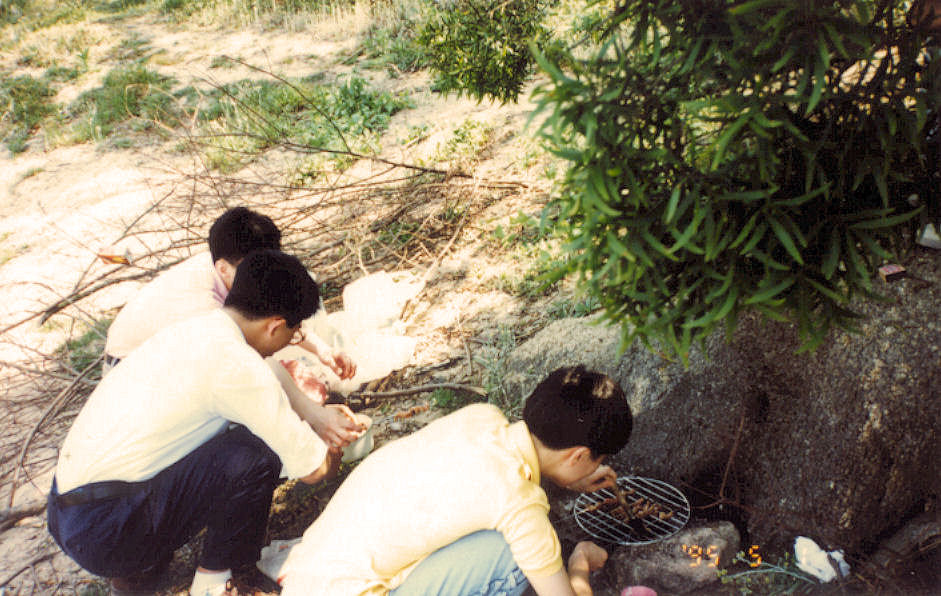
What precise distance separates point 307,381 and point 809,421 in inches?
79.1

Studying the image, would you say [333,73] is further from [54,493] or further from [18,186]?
[54,493]

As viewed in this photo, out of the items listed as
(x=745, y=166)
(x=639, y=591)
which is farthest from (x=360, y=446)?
(x=745, y=166)

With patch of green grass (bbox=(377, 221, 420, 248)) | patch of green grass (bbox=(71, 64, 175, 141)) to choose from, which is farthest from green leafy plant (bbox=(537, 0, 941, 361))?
patch of green grass (bbox=(71, 64, 175, 141))

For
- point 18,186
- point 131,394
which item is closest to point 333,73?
point 18,186

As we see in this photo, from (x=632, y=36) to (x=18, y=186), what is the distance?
7.53m

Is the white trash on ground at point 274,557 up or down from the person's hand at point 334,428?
down

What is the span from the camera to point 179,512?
236 cm

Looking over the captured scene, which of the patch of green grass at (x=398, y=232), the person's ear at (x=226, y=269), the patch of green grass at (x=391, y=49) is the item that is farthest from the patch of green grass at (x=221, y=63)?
the person's ear at (x=226, y=269)

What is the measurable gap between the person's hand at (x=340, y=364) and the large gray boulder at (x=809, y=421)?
129 centimetres

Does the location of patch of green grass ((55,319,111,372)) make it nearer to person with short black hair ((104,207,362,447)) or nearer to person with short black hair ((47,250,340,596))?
person with short black hair ((104,207,362,447))

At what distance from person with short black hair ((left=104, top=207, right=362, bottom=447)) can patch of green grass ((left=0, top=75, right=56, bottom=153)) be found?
6311 millimetres

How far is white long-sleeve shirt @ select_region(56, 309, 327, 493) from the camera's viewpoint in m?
2.19

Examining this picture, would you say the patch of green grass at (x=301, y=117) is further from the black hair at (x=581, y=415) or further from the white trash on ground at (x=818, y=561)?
the white trash on ground at (x=818, y=561)

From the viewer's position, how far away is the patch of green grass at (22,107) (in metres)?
7.92
